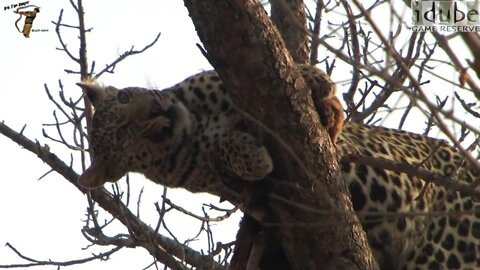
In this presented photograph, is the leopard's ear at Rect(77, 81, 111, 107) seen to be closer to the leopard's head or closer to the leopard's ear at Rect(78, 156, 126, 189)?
the leopard's head

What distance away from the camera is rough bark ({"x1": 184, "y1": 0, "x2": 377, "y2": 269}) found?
473cm

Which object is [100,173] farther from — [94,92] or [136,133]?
[94,92]

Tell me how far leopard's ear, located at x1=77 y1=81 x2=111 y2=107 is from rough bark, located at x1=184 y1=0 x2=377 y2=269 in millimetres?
1414

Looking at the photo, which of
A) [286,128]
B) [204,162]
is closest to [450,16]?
[286,128]

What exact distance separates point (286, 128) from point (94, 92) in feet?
5.80

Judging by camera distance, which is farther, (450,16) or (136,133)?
A: (136,133)

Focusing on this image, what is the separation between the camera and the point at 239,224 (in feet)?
18.9

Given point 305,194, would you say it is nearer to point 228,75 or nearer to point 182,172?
point 228,75

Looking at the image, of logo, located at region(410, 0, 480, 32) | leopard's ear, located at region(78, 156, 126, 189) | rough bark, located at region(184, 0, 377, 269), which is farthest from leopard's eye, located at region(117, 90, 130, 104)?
logo, located at region(410, 0, 480, 32)

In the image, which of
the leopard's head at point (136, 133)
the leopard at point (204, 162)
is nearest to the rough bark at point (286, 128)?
the leopard at point (204, 162)

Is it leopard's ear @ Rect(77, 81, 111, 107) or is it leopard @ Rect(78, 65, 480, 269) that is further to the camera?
leopard's ear @ Rect(77, 81, 111, 107)

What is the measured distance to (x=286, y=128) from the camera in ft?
15.9

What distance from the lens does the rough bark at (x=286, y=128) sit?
4.73m

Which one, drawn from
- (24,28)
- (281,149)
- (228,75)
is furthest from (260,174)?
(24,28)
